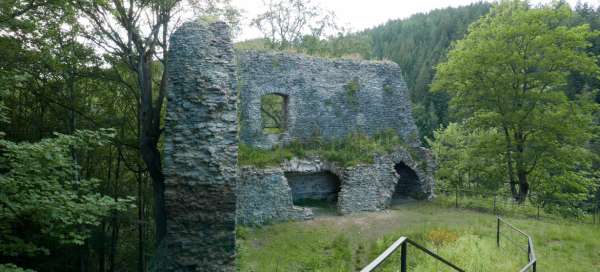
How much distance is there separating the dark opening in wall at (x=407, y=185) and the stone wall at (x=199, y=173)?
34.4 feet

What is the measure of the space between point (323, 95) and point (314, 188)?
3745 millimetres

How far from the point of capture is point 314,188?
15148 mm

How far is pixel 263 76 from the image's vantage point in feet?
45.9

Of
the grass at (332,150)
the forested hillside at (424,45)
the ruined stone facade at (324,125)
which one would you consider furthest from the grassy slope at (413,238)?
the forested hillside at (424,45)

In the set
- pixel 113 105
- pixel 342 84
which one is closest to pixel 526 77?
pixel 342 84

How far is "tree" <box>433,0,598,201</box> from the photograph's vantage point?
Answer: 14.2 meters

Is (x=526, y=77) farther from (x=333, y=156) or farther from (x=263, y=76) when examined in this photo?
(x=263, y=76)

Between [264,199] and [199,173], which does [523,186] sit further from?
[199,173]

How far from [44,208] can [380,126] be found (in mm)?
13004

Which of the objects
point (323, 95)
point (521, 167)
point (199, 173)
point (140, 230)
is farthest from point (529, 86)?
point (140, 230)

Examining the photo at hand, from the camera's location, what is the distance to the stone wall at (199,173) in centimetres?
719

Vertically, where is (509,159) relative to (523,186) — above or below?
above

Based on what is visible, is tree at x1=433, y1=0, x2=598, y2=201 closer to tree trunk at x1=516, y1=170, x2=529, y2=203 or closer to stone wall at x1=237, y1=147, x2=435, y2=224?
tree trunk at x1=516, y1=170, x2=529, y2=203

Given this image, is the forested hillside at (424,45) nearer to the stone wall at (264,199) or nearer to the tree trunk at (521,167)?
the tree trunk at (521,167)
